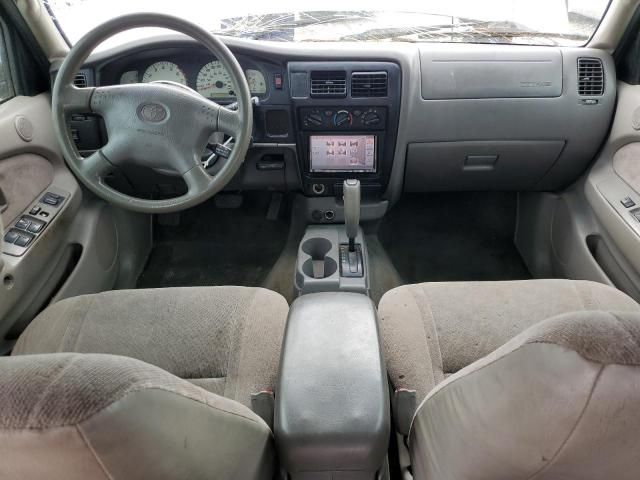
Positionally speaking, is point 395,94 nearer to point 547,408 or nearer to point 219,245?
point 219,245

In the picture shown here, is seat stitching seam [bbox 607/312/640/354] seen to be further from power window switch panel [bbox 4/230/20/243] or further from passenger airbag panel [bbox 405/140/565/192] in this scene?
power window switch panel [bbox 4/230/20/243]

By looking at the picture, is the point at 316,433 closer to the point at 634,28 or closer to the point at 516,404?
the point at 516,404

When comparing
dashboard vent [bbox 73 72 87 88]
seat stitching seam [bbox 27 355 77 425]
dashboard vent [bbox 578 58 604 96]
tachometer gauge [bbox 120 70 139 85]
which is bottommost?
dashboard vent [bbox 578 58 604 96]

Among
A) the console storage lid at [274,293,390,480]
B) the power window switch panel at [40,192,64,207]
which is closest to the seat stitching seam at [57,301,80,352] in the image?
the power window switch panel at [40,192,64,207]

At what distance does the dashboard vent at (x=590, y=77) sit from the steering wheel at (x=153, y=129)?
118cm

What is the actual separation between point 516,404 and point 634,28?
1733mm

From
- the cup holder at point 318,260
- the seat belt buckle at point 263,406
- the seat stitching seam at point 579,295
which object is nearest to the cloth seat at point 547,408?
the seat belt buckle at point 263,406

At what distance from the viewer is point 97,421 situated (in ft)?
1.50

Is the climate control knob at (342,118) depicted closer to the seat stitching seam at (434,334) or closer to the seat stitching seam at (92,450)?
the seat stitching seam at (434,334)

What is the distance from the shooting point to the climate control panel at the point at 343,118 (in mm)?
1775

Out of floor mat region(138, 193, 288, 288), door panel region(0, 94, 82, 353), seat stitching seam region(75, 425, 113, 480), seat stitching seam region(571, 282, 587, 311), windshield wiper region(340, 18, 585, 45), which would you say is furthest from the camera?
floor mat region(138, 193, 288, 288)

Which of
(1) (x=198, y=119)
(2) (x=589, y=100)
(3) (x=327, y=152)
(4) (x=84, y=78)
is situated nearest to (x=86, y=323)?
(1) (x=198, y=119)

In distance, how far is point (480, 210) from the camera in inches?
95.3

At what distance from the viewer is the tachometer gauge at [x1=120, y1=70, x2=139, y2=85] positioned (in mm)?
1767
